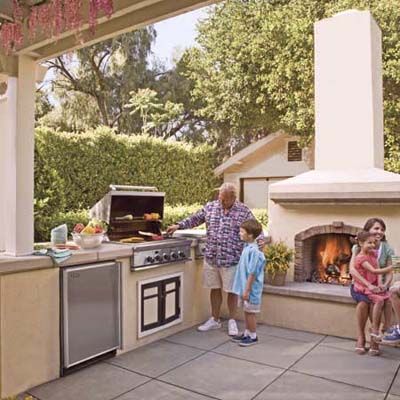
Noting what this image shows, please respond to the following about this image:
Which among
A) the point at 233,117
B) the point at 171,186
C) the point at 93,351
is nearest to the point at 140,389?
the point at 93,351

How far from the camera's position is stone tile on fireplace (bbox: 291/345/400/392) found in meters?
2.99

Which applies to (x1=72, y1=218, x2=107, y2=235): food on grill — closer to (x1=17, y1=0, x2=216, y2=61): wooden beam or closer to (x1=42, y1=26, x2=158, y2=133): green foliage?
(x1=17, y1=0, x2=216, y2=61): wooden beam

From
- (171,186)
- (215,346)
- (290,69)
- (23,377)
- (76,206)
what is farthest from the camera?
(171,186)

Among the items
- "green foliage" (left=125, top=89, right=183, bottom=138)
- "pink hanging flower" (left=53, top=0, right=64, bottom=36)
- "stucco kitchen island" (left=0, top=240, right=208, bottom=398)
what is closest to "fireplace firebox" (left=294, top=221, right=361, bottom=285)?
"stucco kitchen island" (left=0, top=240, right=208, bottom=398)

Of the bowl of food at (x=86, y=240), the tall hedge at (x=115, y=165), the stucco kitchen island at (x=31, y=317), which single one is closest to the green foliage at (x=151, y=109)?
the tall hedge at (x=115, y=165)

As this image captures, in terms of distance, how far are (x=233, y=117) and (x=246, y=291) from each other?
8329 millimetres

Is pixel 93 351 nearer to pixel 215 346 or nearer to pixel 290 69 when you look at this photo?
pixel 215 346

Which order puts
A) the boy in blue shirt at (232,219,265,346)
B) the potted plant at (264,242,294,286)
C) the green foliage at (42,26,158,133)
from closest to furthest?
1. the boy in blue shirt at (232,219,265,346)
2. the potted plant at (264,242,294,286)
3. the green foliage at (42,26,158,133)

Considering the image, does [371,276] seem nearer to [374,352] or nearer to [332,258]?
[374,352]

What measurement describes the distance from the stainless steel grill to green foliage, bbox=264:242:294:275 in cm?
90

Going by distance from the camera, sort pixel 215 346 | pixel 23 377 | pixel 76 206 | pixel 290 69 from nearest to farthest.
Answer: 1. pixel 23 377
2. pixel 215 346
3. pixel 76 206
4. pixel 290 69

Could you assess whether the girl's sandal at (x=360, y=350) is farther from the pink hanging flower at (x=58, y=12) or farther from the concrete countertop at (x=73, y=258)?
the pink hanging flower at (x=58, y=12)

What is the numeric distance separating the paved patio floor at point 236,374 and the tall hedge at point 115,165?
5.25 meters

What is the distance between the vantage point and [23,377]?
280 cm
